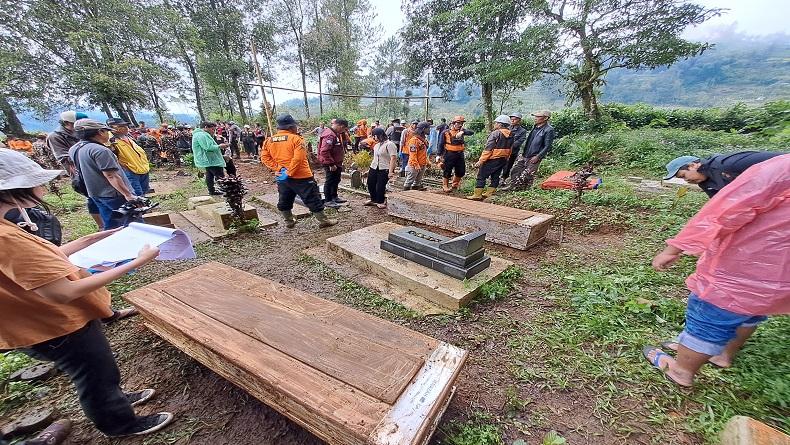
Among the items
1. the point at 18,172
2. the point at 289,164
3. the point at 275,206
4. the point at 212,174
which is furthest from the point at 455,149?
the point at 18,172

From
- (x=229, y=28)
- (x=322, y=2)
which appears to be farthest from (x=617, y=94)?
(x=229, y=28)

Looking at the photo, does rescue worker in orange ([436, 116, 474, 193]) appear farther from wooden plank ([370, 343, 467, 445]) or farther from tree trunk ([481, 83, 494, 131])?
tree trunk ([481, 83, 494, 131])

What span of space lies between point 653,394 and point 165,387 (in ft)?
11.0

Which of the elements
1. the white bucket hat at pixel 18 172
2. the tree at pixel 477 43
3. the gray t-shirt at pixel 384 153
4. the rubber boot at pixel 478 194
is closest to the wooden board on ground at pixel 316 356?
the white bucket hat at pixel 18 172

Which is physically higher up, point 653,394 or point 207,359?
point 207,359

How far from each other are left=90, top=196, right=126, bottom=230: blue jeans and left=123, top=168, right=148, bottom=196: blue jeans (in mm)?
1280

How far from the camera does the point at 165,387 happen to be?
2172 mm

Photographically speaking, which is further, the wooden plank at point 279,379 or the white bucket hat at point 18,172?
the wooden plank at point 279,379

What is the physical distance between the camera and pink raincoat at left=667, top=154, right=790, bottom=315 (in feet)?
4.88

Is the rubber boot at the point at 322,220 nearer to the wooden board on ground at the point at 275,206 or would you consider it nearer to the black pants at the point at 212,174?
the wooden board on ground at the point at 275,206

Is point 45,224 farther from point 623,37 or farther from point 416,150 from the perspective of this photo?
point 623,37

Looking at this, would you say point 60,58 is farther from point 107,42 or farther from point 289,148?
point 289,148

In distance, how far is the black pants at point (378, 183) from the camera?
248 inches

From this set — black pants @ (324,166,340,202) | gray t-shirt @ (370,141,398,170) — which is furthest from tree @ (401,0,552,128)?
black pants @ (324,166,340,202)
